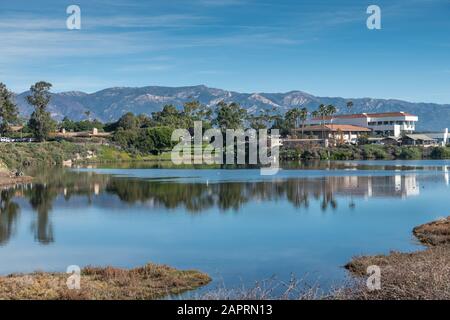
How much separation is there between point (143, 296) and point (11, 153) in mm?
77643

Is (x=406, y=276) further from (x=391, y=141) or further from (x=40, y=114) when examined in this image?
(x=391, y=141)

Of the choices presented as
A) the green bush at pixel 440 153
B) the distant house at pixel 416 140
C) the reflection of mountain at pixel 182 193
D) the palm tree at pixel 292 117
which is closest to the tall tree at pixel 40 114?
the reflection of mountain at pixel 182 193

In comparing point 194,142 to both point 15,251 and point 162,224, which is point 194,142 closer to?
point 162,224

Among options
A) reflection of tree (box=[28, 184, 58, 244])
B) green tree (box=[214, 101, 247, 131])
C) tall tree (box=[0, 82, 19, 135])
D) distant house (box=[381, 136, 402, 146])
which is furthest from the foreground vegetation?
distant house (box=[381, 136, 402, 146])

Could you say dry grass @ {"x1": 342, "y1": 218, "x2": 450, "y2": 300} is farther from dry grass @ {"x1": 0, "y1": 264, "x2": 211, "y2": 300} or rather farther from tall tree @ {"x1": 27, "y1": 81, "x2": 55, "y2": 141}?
tall tree @ {"x1": 27, "y1": 81, "x2": 55, "y2": 141}

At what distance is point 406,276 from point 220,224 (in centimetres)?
1972

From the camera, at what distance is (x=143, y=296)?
66.3 ft

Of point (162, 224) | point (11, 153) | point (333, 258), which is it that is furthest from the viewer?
point (11, 153)

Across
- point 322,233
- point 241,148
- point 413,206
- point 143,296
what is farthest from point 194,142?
point 143,296

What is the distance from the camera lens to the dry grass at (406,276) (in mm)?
16516

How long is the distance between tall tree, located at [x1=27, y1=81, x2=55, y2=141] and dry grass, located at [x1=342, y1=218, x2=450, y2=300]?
368 feet

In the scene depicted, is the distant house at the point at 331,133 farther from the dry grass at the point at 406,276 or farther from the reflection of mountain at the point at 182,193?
the dry grass at the point at 406,276

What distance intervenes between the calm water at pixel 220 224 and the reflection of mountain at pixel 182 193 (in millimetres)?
95

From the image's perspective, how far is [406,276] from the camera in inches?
729
